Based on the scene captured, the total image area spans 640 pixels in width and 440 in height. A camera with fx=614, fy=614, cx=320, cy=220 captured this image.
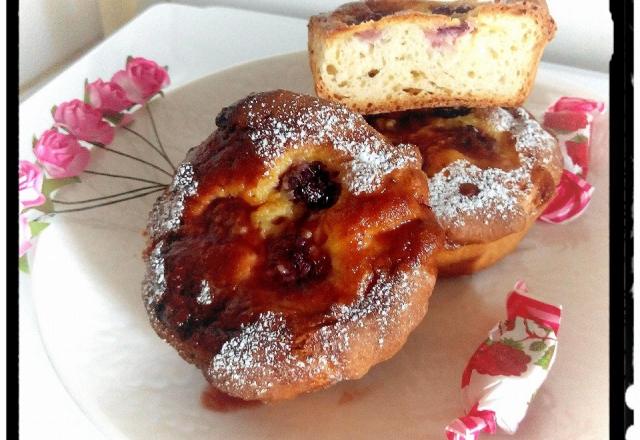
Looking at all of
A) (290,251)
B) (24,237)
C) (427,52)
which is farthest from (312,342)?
(24,237)

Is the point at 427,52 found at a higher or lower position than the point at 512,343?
higher

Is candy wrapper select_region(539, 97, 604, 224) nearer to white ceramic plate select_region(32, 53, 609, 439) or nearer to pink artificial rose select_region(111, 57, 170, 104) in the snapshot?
white ceramic plate select_region(32, 53, 609, 439)

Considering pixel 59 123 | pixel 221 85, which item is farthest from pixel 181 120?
pixel 59 123

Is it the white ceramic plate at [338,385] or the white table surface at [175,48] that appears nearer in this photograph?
the white ceramic plate at [338,385]

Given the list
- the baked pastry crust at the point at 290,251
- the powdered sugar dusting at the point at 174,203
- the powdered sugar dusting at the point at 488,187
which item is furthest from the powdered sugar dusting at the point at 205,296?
the powdered sugar dusting at the point at 488,187

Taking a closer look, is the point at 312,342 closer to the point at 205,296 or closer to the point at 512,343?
the point at 205,296

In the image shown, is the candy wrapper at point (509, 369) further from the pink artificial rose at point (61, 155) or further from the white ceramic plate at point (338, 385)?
the pink artificial rose at point (61, 155)
